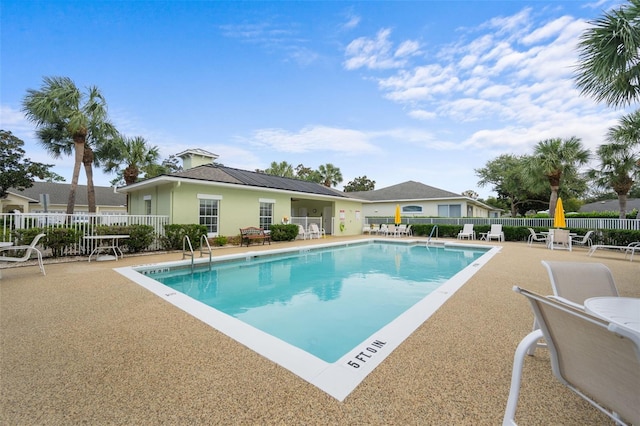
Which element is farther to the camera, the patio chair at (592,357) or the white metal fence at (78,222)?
the white metal fence at (78,222)

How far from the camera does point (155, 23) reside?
11.2 m

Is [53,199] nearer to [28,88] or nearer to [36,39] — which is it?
[28,88]

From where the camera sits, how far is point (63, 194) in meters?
28.6

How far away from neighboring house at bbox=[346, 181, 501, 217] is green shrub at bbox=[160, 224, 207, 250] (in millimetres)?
15164

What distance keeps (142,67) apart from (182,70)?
1.69m

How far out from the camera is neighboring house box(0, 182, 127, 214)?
83.5ft

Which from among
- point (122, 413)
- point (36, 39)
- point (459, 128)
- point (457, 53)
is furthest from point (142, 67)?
point (459, 128)

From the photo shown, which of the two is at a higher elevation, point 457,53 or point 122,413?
point 457,53

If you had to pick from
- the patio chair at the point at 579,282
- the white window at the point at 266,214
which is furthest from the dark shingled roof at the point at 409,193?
the patio chair at the point at 579,282

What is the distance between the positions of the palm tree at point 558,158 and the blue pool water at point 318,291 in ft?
31.9

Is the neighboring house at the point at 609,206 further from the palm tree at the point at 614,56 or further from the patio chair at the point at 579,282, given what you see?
the patio chair at the point at 579,282

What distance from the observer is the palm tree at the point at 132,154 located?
56.0ft

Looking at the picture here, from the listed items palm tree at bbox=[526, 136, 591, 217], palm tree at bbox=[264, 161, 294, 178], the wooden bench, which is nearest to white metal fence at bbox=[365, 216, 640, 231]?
palm tree at bbox=[526, 136, 591, 217]

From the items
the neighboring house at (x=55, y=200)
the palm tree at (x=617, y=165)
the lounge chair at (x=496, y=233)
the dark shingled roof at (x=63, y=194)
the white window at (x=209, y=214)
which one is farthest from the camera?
the dark shingled roof at (x=63, y=194)
